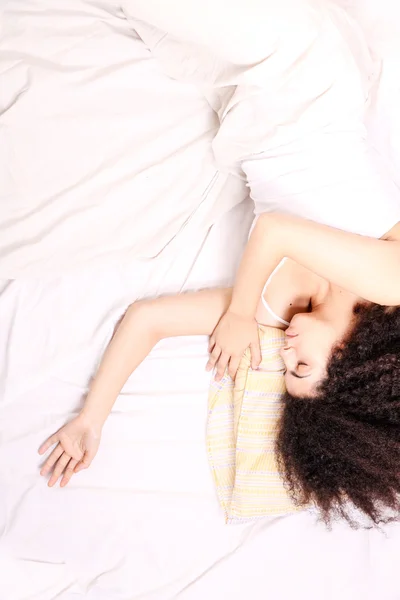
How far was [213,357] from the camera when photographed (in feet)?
4.11

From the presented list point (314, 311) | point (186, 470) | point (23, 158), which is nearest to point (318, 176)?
point (314, 311)

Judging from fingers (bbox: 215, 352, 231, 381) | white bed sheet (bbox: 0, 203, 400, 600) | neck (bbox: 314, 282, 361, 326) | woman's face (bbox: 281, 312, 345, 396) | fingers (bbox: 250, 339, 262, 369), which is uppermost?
neck (bbox: 314, 282, 361, 326)

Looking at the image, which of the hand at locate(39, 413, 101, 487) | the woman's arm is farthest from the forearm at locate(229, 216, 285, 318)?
the hand at locate(39, 413, 101, 487)

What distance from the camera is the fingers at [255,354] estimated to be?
1.21m

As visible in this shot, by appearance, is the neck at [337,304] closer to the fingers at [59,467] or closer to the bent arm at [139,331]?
the bent arm at [139,331]

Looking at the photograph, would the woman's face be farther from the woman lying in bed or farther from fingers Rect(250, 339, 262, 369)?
fingers Rect(250, 339, 262, 369)

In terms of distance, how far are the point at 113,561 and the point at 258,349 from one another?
1.71ft

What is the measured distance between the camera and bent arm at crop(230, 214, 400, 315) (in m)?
1.00

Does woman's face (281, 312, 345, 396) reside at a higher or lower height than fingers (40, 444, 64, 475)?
higher

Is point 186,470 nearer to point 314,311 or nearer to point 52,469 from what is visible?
point 52,469

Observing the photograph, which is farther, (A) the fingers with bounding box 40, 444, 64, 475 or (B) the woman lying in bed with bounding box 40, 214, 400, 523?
(A) the fingers with bounding box 40, 444, 64, 475

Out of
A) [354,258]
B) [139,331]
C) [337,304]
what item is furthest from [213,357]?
[354,258]

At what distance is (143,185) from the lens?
121 centimetres

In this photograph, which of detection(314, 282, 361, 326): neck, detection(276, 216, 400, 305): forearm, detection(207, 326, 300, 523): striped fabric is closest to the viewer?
detection(276, 216, 400, 305): forearm
